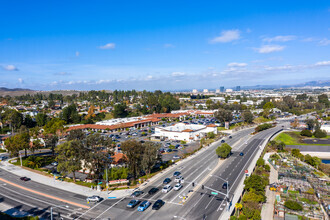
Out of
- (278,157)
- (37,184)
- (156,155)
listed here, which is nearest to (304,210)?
(156,155)

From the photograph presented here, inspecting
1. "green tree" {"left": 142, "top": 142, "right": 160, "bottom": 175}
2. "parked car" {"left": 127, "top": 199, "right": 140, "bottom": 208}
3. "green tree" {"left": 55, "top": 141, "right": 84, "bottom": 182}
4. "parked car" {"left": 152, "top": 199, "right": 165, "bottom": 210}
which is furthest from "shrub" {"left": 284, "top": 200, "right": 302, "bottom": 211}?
"green tree" {"left": 55, "top": 141, "right": 84, "bottom": 182}

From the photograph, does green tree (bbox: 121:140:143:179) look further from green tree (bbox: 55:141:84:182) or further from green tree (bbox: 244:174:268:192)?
green tree (bbox: 244:174:268:192)

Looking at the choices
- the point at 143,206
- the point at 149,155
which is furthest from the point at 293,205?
the point at 149,155

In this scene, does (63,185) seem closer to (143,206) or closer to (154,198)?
(154,198)

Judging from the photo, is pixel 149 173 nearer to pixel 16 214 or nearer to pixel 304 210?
pixel 16 214

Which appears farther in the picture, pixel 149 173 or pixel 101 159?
pixel 149 173

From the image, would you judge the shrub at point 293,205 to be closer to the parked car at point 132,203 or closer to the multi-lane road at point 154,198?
the multi-lane road at point 154,198
